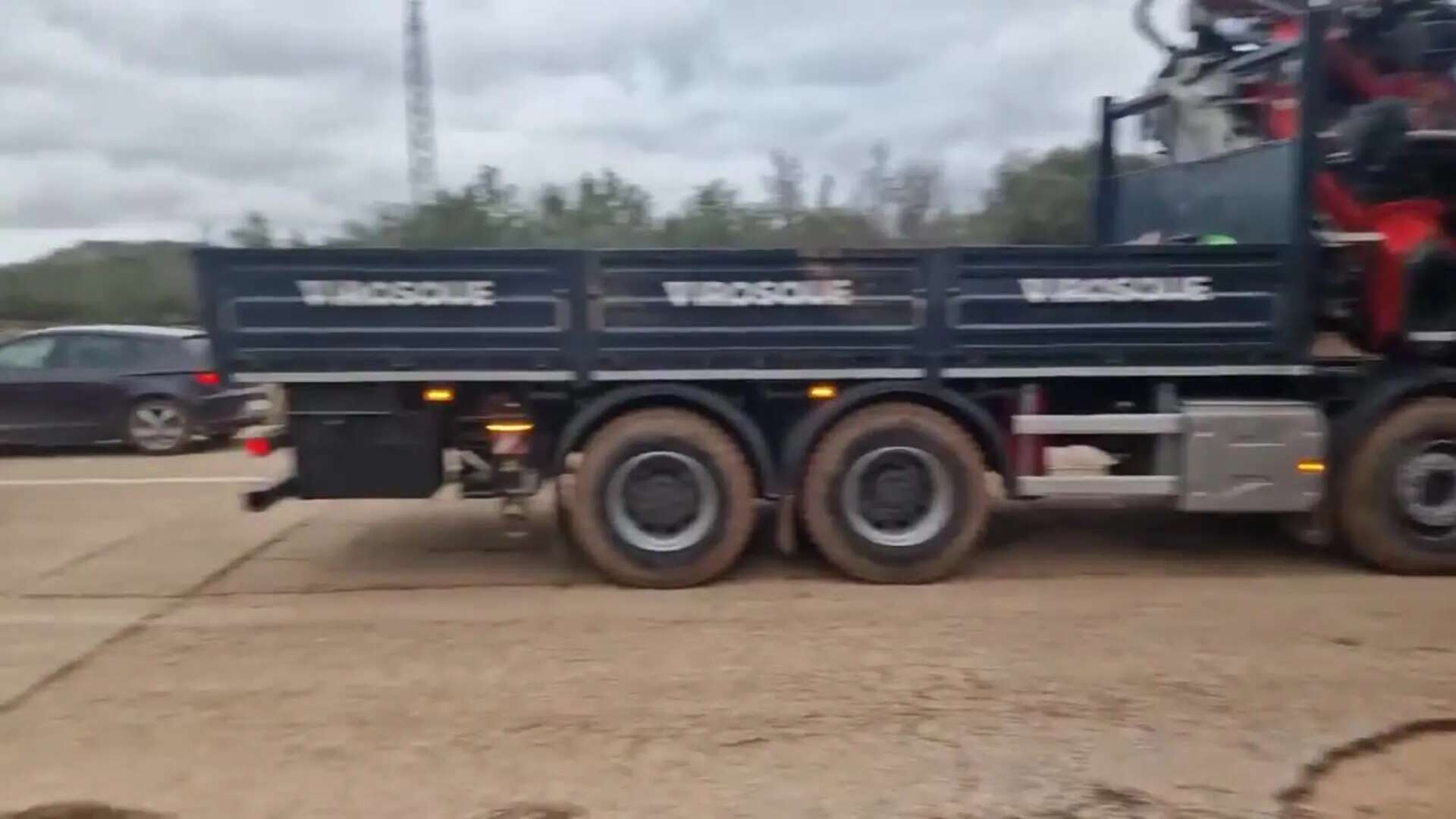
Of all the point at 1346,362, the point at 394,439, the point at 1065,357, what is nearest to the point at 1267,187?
the point at 1346,362

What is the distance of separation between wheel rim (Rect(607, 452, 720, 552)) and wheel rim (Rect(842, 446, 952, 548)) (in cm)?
80

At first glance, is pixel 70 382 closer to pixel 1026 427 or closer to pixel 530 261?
pixel 530 261

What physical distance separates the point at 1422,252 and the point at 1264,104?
1.24m

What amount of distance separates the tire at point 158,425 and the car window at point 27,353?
1.11 m

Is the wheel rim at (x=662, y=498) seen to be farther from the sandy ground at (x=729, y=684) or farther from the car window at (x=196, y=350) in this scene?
the car window at (x=196, y=350)

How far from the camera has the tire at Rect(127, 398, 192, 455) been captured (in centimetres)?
1357

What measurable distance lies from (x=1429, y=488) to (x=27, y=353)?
13.0 m

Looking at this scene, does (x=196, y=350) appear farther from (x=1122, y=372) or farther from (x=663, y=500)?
(x=1122, y=372)

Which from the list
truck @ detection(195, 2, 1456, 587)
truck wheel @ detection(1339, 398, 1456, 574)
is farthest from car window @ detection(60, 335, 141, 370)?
truck wheel @ detection(1339, 398, 1456, 574)

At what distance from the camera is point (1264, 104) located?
771cm

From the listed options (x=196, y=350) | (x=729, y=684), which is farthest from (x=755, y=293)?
(x=196, y=350)

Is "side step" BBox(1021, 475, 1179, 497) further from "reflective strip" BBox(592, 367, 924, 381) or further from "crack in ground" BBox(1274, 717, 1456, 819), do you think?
"crack in ground" BBox(1274, 717, 1456, 819)

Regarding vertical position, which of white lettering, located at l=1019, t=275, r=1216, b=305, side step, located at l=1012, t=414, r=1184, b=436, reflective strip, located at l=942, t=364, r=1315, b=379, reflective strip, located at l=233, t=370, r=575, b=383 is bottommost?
side step, located at l=1012, t=414, r=1184, b=436

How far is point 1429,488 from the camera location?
7.37m
